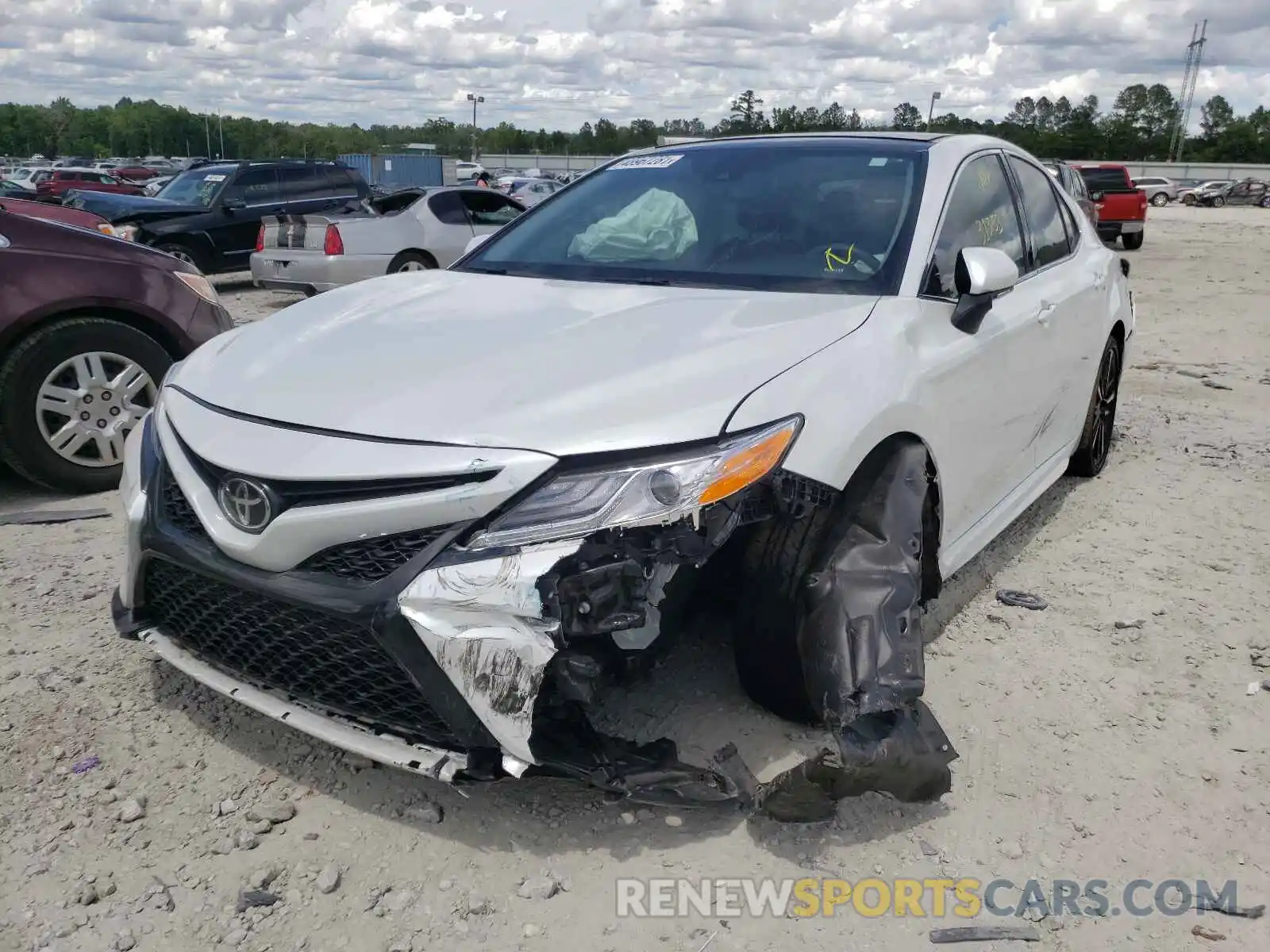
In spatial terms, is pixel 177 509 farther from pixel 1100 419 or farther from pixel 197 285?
pixel 1100 419

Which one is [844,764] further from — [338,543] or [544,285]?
[544,285]

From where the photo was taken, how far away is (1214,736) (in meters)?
2.88

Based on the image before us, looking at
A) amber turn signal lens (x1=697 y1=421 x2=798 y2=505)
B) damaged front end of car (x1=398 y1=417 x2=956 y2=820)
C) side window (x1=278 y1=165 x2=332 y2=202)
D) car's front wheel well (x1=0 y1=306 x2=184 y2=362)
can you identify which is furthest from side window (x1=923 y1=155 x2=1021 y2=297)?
side window (x1=278 y1=165 x2=332 y2=202)

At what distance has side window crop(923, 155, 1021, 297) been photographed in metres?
3.11

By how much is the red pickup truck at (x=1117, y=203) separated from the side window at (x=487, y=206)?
498 inches

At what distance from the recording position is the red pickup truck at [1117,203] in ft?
65.0

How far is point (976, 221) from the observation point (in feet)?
11.4

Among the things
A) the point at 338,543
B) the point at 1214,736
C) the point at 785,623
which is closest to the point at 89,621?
the point at 338,543

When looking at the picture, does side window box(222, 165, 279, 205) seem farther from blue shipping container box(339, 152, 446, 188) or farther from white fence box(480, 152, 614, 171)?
white fence box(480, 152, 614, 171)

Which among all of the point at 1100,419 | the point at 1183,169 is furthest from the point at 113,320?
the point at 1183,169

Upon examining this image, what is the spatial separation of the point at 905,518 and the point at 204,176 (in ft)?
45.8

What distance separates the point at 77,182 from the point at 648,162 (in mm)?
26222

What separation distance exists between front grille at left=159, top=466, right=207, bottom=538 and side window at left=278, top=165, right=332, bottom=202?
12726 mm

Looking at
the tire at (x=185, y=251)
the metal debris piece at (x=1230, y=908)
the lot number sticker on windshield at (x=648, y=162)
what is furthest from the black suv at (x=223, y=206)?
the metal debris piece at (x=1230, y=908)
